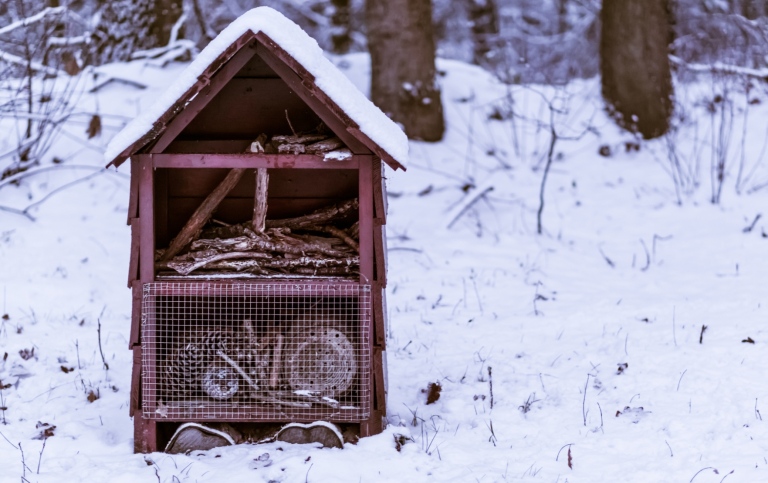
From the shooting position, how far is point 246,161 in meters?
4.49

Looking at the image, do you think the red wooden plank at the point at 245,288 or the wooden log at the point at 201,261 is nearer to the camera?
the red wooden plank at the point at 245,288

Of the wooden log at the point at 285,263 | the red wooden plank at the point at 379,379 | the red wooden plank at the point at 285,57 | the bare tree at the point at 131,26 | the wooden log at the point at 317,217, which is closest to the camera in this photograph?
the red wooden plank at the point at 285,57

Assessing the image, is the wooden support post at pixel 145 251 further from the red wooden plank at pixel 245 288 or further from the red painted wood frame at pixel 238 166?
the red wooden plank at pixel 245 288

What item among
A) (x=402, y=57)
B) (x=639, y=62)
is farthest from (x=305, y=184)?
(x=639, y=62)

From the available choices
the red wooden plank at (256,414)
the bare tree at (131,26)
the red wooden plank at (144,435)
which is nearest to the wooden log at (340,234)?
the red wooden plank at (256,414)

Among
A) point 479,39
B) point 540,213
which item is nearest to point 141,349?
point 540,213

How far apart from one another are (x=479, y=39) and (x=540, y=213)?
51.2 ft

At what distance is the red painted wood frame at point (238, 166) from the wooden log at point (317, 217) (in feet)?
1.96

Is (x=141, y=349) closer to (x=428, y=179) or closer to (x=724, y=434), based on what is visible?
(x=724, y=434)

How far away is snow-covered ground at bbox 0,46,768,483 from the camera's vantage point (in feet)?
14.7

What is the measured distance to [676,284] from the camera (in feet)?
23.6

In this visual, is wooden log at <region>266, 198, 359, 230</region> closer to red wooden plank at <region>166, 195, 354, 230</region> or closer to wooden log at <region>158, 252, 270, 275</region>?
red wooden plank at <region>166, 195, 354, 230</region>

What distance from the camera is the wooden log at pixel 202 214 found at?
4.99 m

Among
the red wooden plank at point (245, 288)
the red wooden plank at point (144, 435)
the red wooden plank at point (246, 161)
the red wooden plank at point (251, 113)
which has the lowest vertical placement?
the red wooden plank at point (144, 435)
